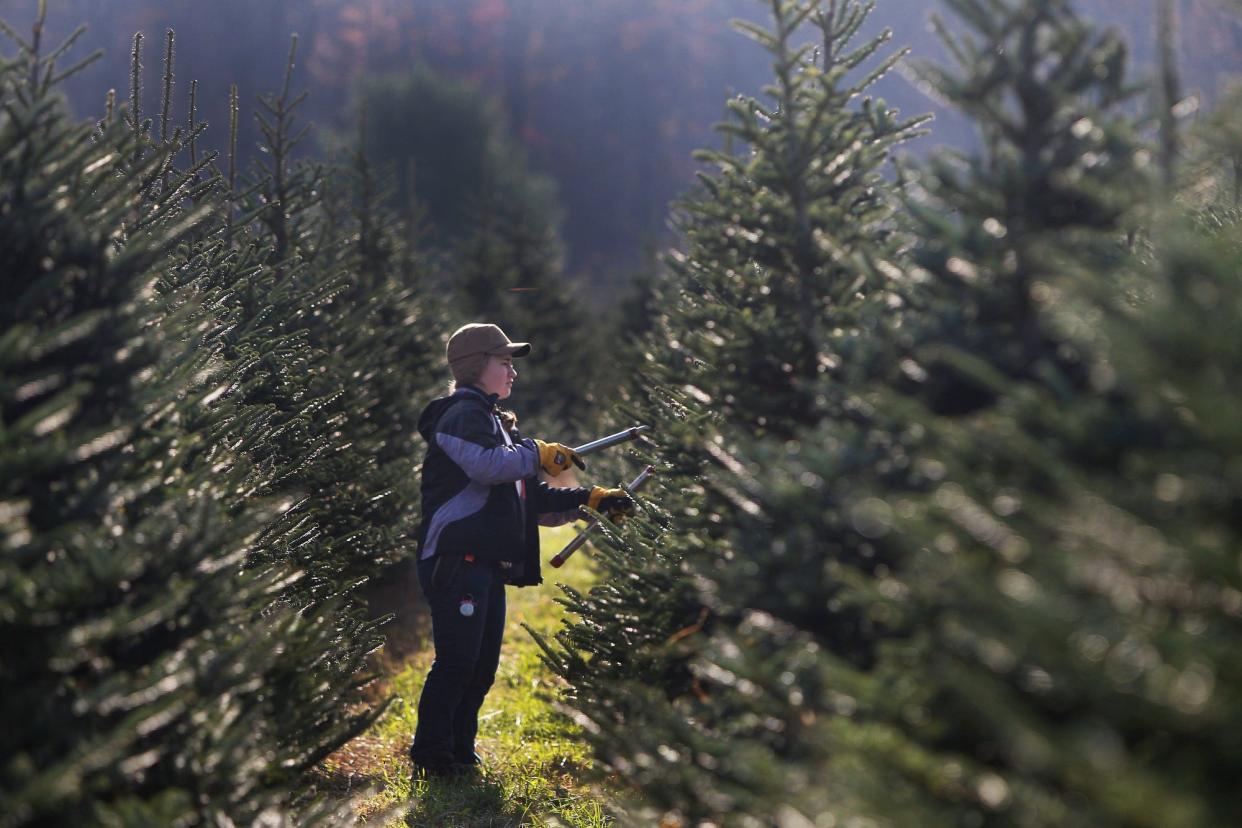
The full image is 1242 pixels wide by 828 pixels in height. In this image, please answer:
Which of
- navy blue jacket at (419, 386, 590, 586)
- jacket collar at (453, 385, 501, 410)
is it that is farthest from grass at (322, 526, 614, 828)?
jacket collar at (453, 385, 501, 410)

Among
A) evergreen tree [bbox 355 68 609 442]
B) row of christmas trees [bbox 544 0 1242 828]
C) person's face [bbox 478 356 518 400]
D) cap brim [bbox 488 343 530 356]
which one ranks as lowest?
row of christmas trees [bbox 544 0 1242 828]

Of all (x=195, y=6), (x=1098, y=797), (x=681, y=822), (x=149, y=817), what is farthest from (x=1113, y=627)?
(x=195, y=6)

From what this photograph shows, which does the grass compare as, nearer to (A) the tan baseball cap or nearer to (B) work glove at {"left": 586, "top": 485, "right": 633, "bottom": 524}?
(B) work glove at {"left": 586, "top": 485, "right": 633, "bottom": 524}

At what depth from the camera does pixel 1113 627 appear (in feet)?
6.56

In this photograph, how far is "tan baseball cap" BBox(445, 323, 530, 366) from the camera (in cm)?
598

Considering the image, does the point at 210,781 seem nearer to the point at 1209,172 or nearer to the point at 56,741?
the point at 56,741

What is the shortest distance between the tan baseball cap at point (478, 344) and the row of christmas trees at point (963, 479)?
5.49 feet

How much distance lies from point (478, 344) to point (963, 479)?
12.6ft

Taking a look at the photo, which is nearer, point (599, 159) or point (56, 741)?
point (56, 741)

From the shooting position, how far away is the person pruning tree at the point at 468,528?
5762 millimetres

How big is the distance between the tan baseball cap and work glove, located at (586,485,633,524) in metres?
0.86

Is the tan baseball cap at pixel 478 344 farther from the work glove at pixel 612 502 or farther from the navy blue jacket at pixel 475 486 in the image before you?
the work glove at pixel 612 502

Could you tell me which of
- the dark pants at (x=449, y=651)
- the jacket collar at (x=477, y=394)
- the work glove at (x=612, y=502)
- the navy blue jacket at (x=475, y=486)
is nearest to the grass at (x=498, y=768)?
the dark pants at (x=449, y=651)

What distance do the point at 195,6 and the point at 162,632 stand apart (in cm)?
6244
